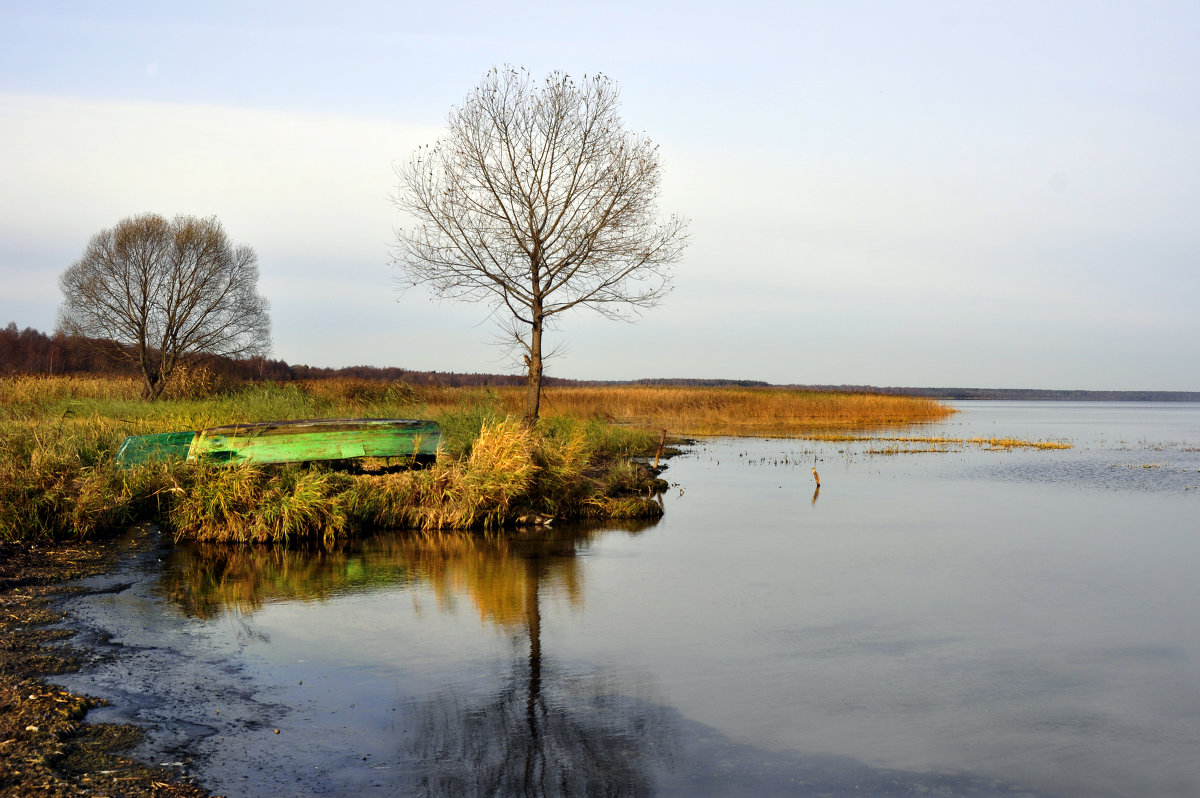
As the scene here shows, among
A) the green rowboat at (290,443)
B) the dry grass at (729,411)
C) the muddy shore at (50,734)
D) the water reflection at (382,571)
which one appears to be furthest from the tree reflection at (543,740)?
the dry grass at (729,411)

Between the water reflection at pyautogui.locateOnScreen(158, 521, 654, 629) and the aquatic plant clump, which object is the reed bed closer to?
the aquatic plant clump

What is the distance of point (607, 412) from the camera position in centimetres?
3825

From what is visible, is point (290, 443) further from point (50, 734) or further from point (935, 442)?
point (935, 442)

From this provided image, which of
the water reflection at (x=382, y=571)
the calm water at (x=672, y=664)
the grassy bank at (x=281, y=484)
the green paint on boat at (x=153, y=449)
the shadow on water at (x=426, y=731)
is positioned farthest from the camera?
the green paint on boat at (x=153, y=449)

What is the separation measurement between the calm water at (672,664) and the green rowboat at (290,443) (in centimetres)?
210

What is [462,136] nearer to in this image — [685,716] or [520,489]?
[520,489]

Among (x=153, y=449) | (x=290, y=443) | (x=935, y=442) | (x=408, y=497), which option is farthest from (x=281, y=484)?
(x=935, y=442)

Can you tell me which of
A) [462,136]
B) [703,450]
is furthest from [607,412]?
[462,136]

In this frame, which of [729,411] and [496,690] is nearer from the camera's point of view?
[496,690]

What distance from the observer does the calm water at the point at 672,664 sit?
4910 mm

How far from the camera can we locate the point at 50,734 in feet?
15.4

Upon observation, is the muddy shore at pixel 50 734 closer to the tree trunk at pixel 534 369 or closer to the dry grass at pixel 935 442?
the tree trunk at pixel 534 369

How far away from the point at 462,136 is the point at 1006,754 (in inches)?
682

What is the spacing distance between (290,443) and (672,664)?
861 cm
